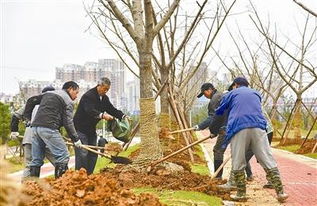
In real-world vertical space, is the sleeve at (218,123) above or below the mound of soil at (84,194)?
above

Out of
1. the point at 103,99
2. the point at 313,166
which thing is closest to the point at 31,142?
the point at 103,99

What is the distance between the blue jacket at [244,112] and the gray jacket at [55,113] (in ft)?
6.77

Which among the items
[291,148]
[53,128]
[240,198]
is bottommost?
[291,148]

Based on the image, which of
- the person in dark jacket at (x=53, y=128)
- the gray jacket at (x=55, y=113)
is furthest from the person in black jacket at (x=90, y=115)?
the gray jacket at (x=55, y=113)

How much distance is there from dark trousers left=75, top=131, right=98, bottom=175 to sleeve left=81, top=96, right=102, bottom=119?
35 cm

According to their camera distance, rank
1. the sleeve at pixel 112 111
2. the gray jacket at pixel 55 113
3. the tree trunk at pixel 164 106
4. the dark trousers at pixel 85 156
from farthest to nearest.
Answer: the tree trunk at pixel 164 106 < the sleeve at pixel 112 111 < the dark trousers at pixel 85 156 < the gray jacket at pixel 55 113

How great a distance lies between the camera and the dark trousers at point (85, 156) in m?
8.00

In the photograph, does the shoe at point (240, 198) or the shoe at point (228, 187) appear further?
the shoe at point (228, 187)

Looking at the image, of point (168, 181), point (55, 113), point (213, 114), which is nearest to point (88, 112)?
point (55, 113)

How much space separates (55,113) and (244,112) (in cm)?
244

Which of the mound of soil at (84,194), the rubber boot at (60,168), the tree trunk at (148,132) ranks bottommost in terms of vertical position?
the rubber boot at (60,168)

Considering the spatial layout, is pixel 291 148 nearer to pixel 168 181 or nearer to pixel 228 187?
pixel 228 187

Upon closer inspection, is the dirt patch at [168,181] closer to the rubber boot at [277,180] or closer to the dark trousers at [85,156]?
the dark trousers at [85,156]

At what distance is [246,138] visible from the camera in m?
6.90
